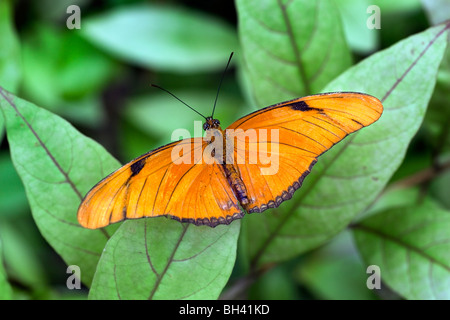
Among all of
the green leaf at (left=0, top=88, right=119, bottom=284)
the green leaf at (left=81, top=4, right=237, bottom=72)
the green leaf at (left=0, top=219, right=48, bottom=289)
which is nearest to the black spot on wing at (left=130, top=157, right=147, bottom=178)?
the green leaf at (left=0, top=88, right=119, bottom=284)

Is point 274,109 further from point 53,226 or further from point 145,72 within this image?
point 145,72

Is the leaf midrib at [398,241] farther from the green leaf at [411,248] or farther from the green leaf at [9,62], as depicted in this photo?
the green leaf at [9,62]

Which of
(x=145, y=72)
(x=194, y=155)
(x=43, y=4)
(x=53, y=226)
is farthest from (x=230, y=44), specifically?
(x=53, y=226)

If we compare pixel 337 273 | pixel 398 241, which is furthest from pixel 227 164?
pixel 337 273

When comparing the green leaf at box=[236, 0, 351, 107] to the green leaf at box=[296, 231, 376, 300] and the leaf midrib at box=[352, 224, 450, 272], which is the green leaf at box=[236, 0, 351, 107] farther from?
the green leaf at box=[296, 231, 376, 300]

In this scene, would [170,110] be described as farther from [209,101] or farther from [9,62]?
[9,62]

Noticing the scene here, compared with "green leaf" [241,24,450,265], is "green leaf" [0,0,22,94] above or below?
above

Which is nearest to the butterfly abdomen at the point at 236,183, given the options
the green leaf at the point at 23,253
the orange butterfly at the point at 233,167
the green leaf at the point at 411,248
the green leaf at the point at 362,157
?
the orange butterfly at the point at 233,167
